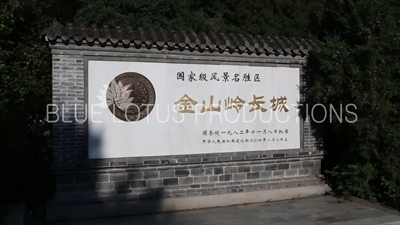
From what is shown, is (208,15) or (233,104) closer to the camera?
(233,104)

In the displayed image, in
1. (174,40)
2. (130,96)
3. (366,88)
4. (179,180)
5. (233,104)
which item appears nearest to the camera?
(130,96)

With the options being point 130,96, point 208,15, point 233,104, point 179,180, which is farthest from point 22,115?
point 208,15

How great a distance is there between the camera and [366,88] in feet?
24.4

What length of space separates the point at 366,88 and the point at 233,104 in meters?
2.29

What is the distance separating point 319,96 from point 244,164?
1784 millimetres

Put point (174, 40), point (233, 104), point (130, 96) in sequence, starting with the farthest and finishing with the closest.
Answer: point (233, 104), point (174, 40), point (130, 96)

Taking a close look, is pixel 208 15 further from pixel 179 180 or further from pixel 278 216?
pixel 278 216

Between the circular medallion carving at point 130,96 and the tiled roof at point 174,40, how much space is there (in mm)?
544

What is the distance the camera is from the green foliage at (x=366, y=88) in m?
7.36

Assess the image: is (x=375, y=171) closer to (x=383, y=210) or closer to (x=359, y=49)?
(x=383, y=210)

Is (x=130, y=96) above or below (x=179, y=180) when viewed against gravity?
above

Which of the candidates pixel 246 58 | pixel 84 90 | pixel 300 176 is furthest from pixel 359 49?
pixel 84 90

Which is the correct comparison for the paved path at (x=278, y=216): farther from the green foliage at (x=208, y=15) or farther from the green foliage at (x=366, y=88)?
the green foliage at (x=208, y=15)

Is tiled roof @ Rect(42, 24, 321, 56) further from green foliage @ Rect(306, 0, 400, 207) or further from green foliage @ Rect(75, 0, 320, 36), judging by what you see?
green foliage @ Rect(75, 0, 320, 36)
